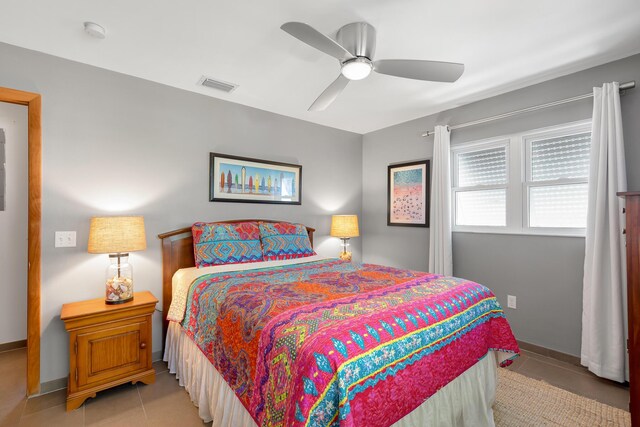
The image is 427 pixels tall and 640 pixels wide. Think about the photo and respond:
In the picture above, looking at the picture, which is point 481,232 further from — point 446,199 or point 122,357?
point 122,357

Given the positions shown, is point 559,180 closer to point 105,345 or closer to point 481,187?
point 481,187

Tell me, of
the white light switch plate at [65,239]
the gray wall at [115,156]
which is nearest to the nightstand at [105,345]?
the gray wall at [115,156]

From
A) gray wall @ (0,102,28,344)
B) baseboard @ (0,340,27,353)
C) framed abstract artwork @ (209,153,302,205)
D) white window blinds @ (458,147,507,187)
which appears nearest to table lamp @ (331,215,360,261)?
framed abstract artwork @ (209,153,302,205)

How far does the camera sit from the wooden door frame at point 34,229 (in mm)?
2160

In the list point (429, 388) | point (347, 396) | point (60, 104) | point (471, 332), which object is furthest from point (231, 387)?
point (60, 104)

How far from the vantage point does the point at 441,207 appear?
3.36 metres

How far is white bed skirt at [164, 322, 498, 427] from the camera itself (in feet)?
4.72

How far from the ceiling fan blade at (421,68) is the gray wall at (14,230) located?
342 centimetres

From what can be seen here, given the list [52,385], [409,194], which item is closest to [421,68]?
[409,194]

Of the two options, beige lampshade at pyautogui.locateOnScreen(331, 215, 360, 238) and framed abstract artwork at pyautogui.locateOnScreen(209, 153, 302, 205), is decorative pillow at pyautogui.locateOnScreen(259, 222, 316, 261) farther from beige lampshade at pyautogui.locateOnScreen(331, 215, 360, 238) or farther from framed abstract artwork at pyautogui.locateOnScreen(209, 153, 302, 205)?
beige lampshade at pyautogui.locateOnScreen(331, 215, 360, 238)

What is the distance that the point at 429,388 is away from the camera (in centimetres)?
142

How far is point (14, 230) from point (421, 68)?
3.92 meters

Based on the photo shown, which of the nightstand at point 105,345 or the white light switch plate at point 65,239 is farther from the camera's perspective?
the white light switch plate at point 65,239

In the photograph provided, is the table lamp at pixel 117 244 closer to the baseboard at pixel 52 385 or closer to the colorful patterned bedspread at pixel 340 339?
the colorful patterned bedspread at pixel 340 339
